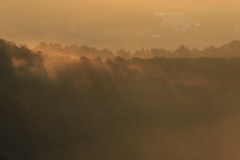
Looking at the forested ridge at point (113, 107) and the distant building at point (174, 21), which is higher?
the distant building at point (174, 21)

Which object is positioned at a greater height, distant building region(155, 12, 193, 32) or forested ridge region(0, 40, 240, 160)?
distant building region(155, 12, 193, 32)

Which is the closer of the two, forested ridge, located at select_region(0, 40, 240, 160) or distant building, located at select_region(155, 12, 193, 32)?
forested ridge, located at select_region(0, 40, 240, 160)

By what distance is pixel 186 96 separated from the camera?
87.3 ft

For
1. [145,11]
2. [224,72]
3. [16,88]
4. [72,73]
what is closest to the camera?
[16,88]

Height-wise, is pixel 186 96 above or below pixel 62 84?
above

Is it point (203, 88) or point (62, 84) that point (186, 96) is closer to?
point (203, 88)

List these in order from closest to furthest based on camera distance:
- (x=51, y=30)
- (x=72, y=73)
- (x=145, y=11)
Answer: (x=72, y=73) → (x=51, y=30) → (x=145, y=11)

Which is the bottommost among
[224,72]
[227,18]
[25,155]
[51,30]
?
[25,155]

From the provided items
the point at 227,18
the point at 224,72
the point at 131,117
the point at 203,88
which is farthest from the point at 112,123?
the point at 227,18

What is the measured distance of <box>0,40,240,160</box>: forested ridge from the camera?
21641 millimetres

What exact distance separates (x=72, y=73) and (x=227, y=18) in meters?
29.0

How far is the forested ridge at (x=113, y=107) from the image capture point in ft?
71.0

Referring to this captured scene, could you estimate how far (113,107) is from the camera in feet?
80.5

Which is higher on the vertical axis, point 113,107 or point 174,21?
point 174,21
